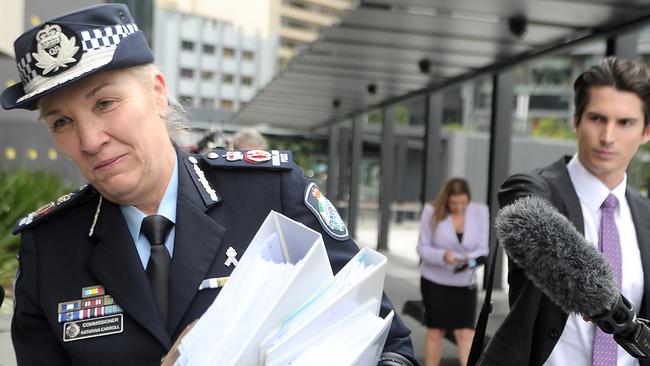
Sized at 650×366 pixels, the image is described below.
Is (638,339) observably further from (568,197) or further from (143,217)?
(143,217)

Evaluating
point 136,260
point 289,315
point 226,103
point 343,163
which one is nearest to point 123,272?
point 136,260

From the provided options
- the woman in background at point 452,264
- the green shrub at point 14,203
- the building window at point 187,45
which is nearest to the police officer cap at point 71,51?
the green shrub at point 14,203

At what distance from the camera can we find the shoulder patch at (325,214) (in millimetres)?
1556

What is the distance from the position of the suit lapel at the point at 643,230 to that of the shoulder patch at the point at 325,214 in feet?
3.26

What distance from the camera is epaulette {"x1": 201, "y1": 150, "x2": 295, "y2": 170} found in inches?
65.6

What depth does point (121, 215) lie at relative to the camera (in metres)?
1.55

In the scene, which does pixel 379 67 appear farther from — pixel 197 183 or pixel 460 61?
pixel 197 183

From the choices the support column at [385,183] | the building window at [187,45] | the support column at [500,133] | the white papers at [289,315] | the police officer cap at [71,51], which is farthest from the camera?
the building window at [187,45]

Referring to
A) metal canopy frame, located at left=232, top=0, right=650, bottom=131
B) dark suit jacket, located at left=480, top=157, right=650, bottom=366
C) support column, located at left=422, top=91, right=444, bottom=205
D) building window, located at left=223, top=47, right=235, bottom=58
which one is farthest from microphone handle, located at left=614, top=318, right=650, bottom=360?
building window, located at left=223, top=47, right=235, bottom=58

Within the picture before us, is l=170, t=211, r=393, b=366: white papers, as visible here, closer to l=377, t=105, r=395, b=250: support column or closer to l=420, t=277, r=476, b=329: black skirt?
l=420, t=277, r=476, b=329: black skirt

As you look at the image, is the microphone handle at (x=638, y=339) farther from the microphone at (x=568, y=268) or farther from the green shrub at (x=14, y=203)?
the green shrub at (x=14, y=203)

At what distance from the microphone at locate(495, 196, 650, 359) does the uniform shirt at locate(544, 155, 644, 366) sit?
1.48 feet

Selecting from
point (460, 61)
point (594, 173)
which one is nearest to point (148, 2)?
point (594, 173)

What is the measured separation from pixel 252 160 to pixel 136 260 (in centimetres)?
38
